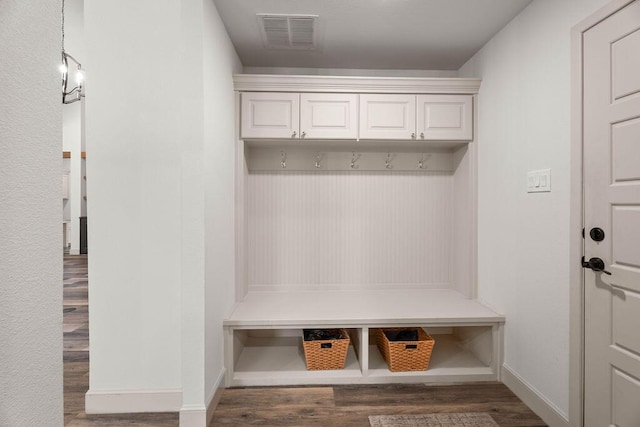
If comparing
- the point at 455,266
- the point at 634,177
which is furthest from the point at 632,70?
the point at 455,266

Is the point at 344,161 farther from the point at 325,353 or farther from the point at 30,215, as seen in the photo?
the point at 30,215

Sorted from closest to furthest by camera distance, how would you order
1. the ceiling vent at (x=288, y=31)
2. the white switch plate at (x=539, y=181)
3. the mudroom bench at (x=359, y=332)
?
1. the white switch plate at (x=539, y=181)
2. the ceiling vent at (x=288, y=31)
3. the mudroom bench at (x=359, y=332)

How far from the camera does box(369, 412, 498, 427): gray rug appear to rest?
2053mm

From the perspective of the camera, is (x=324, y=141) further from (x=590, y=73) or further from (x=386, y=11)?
(x=590, y=73)

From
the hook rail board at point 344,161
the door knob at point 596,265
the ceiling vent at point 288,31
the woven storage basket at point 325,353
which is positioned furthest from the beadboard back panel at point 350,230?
the door knob at point 596,265

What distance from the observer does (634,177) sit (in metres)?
1.53

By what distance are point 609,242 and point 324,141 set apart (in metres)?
1.98

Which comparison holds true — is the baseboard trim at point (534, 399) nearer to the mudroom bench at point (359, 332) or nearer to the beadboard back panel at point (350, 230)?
the mudroom bench at point (359, 332)

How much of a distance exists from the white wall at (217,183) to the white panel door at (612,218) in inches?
79.1

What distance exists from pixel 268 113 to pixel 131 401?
2.19m

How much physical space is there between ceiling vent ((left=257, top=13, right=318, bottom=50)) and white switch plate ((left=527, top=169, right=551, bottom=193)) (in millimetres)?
1720

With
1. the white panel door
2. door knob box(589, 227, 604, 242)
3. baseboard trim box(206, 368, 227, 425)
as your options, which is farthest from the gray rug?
door knob box(589, 227, 604, 242)

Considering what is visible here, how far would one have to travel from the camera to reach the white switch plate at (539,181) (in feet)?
6.72

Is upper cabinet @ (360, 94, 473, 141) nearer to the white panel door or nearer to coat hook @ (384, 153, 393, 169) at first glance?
coat hook @ (384, 153, 393, 169)
